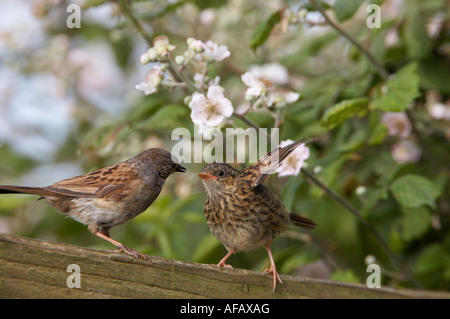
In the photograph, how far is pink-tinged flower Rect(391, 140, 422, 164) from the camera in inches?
148

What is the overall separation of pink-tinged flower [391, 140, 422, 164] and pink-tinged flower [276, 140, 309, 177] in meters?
1.41

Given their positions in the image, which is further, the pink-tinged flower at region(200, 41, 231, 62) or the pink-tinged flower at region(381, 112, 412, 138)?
the pink-tinged flower at region(381, 112, 412, 138)

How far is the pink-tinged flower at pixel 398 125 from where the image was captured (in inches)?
142

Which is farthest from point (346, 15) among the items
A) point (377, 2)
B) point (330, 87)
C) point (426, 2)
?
point (426, 2)

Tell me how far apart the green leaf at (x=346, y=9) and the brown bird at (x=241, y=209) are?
804 mm

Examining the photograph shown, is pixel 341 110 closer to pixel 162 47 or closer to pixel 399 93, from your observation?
pixel 399 93

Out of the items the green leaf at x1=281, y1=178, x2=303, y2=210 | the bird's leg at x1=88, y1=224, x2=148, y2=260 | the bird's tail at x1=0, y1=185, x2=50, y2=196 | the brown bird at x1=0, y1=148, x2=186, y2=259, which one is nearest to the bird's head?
the brown bird at x1=0, y1=148, x2=186, y2=259

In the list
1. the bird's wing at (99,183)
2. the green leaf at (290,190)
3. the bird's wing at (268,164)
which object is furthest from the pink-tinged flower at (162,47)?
the green leaf at (290,190)

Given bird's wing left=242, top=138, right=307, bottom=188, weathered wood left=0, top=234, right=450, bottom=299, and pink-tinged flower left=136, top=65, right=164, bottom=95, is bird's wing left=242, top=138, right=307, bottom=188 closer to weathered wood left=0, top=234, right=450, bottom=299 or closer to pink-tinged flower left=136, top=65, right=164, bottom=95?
weathered wood left=0, top=234, right=450, bottom=299

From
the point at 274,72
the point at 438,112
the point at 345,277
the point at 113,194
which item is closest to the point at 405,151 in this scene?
the point at 438,112

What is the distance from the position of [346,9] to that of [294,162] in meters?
0.78

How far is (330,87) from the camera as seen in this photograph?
11.3 ft

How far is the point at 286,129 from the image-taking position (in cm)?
329
